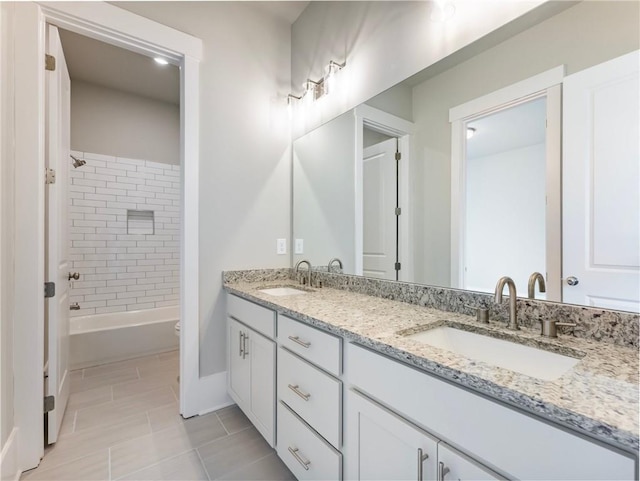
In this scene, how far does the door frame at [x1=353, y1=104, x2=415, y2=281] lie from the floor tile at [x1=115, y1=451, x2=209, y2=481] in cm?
131

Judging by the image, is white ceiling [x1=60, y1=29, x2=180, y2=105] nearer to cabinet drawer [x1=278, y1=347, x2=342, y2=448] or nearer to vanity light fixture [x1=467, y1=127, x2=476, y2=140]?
vanity light fixture [x1=467, y1=127, x2=476, y2=140]

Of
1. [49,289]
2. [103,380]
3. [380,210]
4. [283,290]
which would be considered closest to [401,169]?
[380,210]

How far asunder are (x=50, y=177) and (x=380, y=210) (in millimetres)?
Answer: 1834

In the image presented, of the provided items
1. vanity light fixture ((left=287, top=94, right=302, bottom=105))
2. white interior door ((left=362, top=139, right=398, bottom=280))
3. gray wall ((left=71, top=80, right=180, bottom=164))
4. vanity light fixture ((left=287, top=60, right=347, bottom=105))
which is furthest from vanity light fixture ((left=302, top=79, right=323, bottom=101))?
gray wall ((left=71, top=80, right=180, bottom=164))

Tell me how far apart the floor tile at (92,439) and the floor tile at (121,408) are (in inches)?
2.6

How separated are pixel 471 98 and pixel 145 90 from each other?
3.45m

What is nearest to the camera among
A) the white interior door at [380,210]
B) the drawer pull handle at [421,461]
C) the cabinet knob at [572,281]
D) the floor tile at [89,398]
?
the drawer pull handle at [421,461]

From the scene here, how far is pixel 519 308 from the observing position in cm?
109

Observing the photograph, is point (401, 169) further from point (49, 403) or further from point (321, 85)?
point (49, 403)

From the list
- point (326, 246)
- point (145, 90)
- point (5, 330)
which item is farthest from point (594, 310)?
point (145, 90)

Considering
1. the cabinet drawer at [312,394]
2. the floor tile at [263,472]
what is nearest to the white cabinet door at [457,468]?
the cabinet drawer at [312,394]

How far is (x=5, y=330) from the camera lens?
138 centimetres

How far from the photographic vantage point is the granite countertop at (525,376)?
528 millimetres

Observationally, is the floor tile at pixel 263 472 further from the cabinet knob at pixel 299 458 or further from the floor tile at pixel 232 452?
the cabinet knob at pixel 299 458
